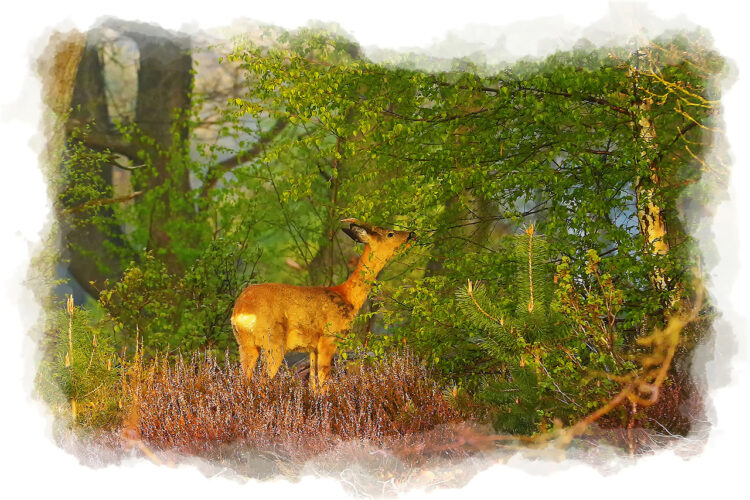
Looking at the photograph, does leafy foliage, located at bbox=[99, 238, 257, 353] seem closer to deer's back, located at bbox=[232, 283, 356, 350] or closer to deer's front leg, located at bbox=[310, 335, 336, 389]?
Answer: deer's back, located at bbox=[232, 283, 356, 350]

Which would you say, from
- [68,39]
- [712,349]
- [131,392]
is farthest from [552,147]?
[68,39]

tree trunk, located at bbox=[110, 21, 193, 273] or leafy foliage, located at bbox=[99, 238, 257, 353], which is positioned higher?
tree trunk, located at bbox=[110, 21, 193, 273]

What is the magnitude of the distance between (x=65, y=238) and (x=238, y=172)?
235 centimetres

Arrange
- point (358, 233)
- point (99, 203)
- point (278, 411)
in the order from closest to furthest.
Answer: point (278, 411) → point (358, 233) → point (99, 203)

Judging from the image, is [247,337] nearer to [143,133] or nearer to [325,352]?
[325,352]

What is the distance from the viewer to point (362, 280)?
21.4 ft

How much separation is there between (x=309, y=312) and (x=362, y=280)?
0.54 meters

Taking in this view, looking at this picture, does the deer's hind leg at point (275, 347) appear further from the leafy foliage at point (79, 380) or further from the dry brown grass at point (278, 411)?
the leafy foliage at point (79, 380)

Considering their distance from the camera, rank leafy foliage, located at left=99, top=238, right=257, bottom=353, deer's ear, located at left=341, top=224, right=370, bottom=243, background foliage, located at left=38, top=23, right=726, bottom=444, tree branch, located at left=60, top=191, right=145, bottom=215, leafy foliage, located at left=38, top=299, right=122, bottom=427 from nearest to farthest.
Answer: background foliage, located at left=38, top=23, right=726, bottom=444 < leafy foliage, located at left=38, top=299, right=122, bottom=427 < deer's ear, located at left=341, top=224, right=370, bottom=243 < leafy foliage, located at left=99, top=238, right=257, bottom=353 < tree branch, located at left=60, top=191, right=145, bottom=215

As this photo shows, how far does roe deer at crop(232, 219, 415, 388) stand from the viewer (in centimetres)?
632

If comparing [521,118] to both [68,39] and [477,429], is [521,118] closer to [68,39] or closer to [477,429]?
[477,429]

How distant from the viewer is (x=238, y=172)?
10086mm

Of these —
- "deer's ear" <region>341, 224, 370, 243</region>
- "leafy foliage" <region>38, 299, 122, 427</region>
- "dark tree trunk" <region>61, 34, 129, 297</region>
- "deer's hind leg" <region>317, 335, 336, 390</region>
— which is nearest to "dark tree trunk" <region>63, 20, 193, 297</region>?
"dark tree trunk" <region>61, 34, 129, 297</region>

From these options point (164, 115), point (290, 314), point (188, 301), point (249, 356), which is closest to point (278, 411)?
point (249, 356)
